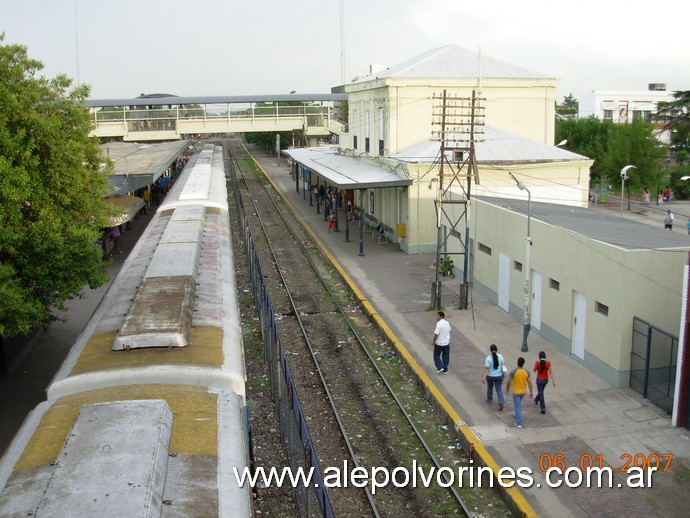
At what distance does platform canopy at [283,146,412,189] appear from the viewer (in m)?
25.4

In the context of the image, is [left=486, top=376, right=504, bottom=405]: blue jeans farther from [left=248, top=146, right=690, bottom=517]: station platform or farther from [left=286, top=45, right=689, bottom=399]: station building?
[left=286, top=45, right=689, bottom=399]: station building

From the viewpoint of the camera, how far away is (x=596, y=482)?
33.9ft

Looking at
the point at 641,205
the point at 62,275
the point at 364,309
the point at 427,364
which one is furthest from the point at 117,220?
the point at 641,205

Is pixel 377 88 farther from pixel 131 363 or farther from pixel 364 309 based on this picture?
pixel 131 363

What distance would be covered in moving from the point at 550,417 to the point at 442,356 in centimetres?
280

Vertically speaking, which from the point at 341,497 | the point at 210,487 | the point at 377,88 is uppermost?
the point at 377,88

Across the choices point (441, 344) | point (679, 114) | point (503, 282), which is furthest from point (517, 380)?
point (679, 114)

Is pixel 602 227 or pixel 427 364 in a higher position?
pixel 602 227

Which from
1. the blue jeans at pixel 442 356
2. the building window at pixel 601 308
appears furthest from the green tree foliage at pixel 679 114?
the blue jeans at pixel 442 356

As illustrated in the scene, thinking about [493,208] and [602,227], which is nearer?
[602,227]

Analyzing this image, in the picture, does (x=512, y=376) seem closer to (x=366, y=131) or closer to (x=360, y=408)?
(x=360, y=408)

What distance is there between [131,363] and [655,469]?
7.83 m

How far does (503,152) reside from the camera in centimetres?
2633

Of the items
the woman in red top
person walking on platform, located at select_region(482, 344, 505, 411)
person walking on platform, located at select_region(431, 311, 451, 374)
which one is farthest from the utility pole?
the woman in red top
